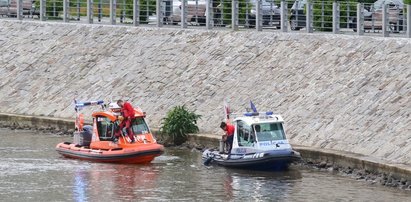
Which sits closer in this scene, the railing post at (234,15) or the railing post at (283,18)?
the railing post at (283,18)

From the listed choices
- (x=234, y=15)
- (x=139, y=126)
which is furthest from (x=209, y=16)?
(x=139, y=126)

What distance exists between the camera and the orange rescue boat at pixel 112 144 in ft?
124

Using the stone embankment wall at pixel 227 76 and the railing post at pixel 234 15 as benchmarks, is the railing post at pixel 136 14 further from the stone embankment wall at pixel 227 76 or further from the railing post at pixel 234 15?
the railing post at pixel 234 15

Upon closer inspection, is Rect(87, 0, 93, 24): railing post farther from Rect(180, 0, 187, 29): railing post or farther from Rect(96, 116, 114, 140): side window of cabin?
Rect(96, 116, 114, 140): side window of cabin

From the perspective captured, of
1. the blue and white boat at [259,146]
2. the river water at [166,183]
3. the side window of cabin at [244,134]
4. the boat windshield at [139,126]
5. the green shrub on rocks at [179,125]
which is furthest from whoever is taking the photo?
the green shrub on rocks at [179,125]

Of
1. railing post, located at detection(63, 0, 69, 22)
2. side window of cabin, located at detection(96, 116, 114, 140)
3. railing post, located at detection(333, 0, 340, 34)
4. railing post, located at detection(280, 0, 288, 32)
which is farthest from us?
railing post, located at detection(63, 0, 69, 22)

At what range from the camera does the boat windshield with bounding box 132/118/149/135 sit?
38219mm

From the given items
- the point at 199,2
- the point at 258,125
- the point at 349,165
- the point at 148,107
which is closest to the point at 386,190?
the point at 349,165

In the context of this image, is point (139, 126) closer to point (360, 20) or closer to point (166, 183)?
point (166, 183)

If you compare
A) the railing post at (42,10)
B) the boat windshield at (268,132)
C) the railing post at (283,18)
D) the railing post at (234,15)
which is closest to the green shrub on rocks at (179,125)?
the boat windshield at (268,132)

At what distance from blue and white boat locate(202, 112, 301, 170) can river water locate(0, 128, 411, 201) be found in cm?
26

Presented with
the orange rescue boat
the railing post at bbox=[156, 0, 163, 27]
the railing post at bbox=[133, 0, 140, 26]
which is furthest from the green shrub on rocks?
the railing post at bbox=[133, 0, 140, 26]

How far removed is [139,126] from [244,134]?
3.24 meters

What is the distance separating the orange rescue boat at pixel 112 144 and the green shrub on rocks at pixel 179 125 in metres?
2.18
